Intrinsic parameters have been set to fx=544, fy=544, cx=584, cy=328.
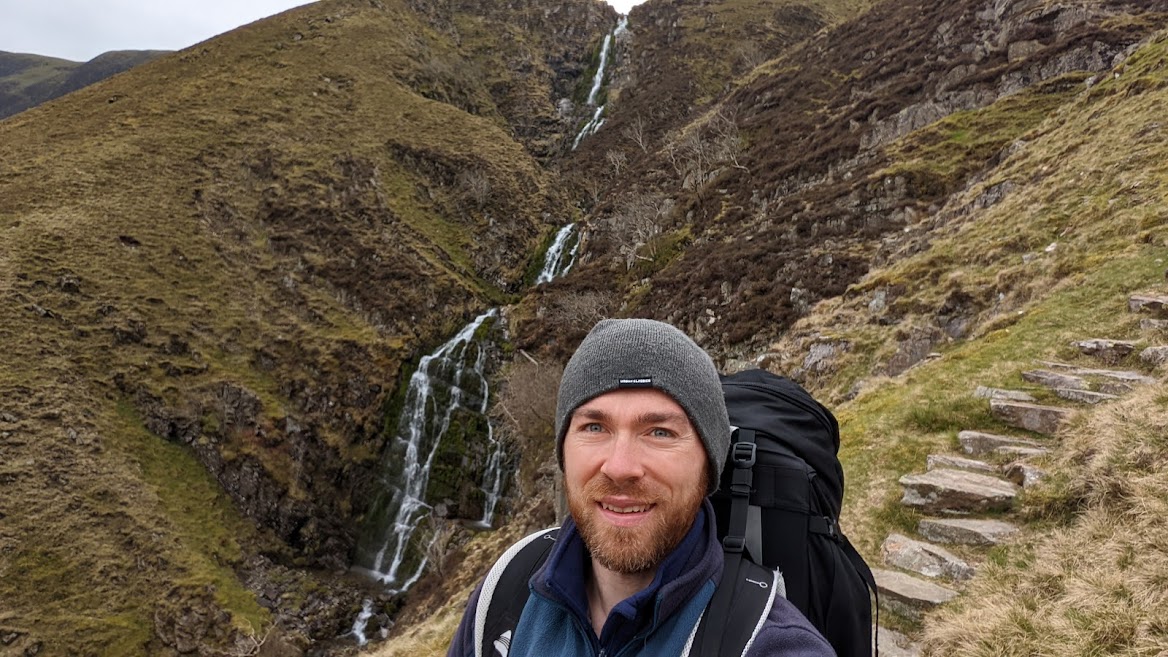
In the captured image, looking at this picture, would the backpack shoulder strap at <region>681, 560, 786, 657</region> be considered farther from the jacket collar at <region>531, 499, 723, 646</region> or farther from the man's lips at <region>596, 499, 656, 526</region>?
the man's lips at <region>596, 499, 656, 526</region>

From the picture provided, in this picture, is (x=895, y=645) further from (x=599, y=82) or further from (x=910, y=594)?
(x=599, y=82)

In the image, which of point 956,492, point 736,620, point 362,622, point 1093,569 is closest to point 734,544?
point 736,620

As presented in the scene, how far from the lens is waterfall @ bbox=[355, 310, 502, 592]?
92.5ft

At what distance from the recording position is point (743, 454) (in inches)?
92.9

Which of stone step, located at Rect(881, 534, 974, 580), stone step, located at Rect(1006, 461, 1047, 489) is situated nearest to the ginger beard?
stone step, located at Rect(881, 534, 974, 580)

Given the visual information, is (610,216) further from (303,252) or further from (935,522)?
(935,522)

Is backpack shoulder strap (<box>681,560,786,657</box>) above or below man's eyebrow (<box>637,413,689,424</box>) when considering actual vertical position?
below

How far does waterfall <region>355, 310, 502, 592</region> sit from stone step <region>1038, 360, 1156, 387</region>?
25.4m

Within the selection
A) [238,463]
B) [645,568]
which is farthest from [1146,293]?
[238,463]

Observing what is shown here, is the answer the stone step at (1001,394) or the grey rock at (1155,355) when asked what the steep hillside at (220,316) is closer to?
the stone step at (1001,394)

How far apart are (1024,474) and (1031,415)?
1.50m

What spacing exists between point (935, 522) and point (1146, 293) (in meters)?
6.21

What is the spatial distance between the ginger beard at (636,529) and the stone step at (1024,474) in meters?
5.63

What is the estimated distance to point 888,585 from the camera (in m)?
5.13
